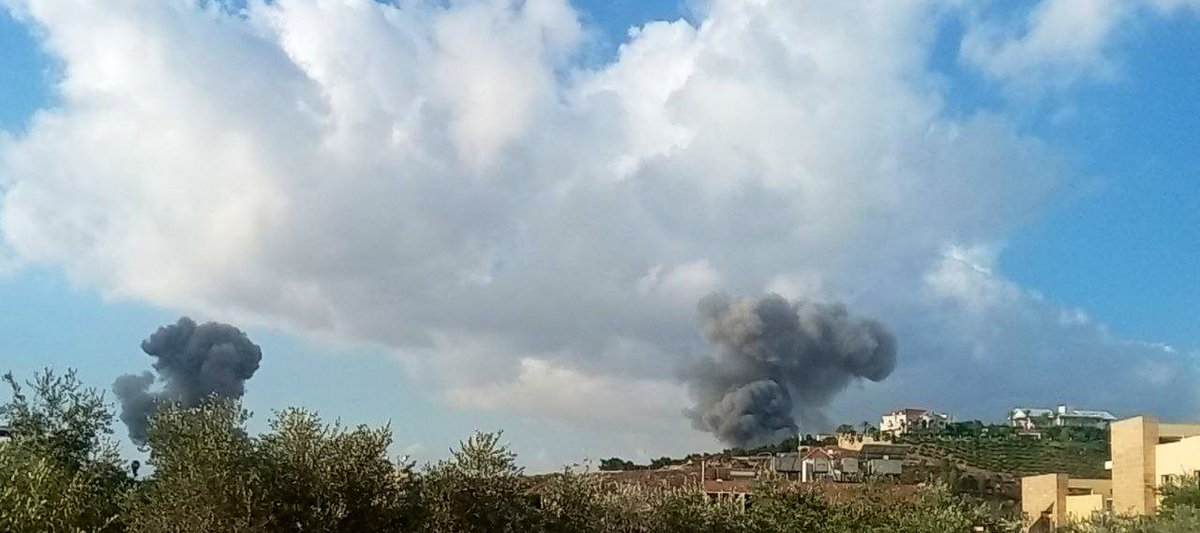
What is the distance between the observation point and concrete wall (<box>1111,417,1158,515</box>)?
53.6m

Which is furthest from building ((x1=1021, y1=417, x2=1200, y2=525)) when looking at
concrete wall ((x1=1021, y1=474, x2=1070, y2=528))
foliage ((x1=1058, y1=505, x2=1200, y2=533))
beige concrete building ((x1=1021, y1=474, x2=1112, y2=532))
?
foliage ((x1=1058, y1=505, x2=1200, y2=533))

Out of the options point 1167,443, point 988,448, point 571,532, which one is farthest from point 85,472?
point 988,448

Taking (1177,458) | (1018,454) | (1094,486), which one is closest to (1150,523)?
(1177,458)

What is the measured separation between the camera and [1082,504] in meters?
64.4

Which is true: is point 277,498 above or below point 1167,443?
below

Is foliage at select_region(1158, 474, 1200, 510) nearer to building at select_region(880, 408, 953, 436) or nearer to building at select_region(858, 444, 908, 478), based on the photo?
building at select_region(858, 444, 908, 478)

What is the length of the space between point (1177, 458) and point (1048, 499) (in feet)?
57.6

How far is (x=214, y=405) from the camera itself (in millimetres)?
28375

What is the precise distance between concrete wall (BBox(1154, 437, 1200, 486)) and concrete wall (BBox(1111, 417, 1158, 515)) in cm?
40

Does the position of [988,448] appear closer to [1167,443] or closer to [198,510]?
[1167,443]

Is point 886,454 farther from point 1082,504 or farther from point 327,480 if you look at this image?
point 327,480

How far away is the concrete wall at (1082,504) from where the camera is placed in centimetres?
6132

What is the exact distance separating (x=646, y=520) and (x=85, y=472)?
689 inches

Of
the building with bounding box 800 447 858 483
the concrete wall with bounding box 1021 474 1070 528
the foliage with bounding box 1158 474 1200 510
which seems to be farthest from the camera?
the building with bounding box 800 447 858 483
